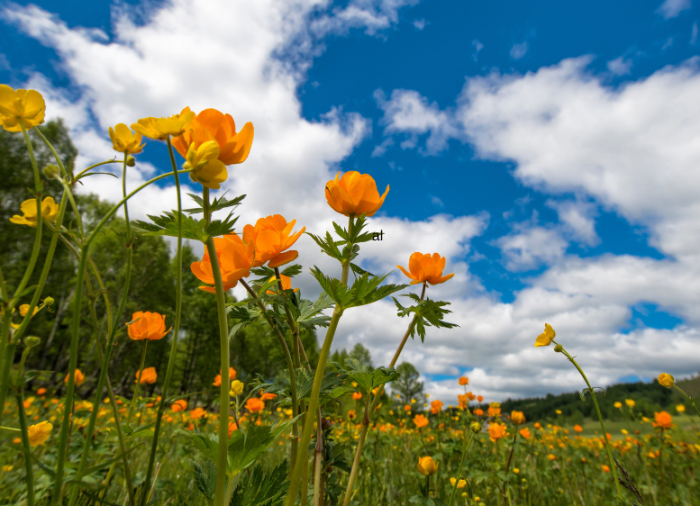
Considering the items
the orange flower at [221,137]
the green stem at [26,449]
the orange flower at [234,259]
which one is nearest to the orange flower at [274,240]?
the orange flower at [234,259]

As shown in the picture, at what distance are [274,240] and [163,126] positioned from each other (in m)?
0.41

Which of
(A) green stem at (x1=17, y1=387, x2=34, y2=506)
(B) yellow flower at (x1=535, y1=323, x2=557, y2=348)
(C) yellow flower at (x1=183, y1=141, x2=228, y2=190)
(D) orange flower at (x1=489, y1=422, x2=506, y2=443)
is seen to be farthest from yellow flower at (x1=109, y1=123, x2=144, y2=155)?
(D) orange flower at (x1=489, y1=422, x2=506, y2=443)

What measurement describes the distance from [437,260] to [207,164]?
1.15m

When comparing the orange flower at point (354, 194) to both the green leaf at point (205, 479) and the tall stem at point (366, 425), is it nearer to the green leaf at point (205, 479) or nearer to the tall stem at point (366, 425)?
the tall stem at point (366, 425)

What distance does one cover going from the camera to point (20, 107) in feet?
2.71

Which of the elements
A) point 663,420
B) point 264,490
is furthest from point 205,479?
point 663,420

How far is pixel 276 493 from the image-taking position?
0.93 metres

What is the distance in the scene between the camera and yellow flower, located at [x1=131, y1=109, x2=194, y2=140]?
28.3 inches

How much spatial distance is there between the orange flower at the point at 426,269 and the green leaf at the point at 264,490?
0.91m

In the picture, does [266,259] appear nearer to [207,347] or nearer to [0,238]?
[0,238]

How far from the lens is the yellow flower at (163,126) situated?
0.72m

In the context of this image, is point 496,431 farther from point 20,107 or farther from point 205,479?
point 20,107

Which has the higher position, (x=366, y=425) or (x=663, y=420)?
(x=366, y=425)

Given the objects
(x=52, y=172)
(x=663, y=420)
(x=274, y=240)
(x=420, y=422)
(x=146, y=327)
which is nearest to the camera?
(x=52, y=172)
